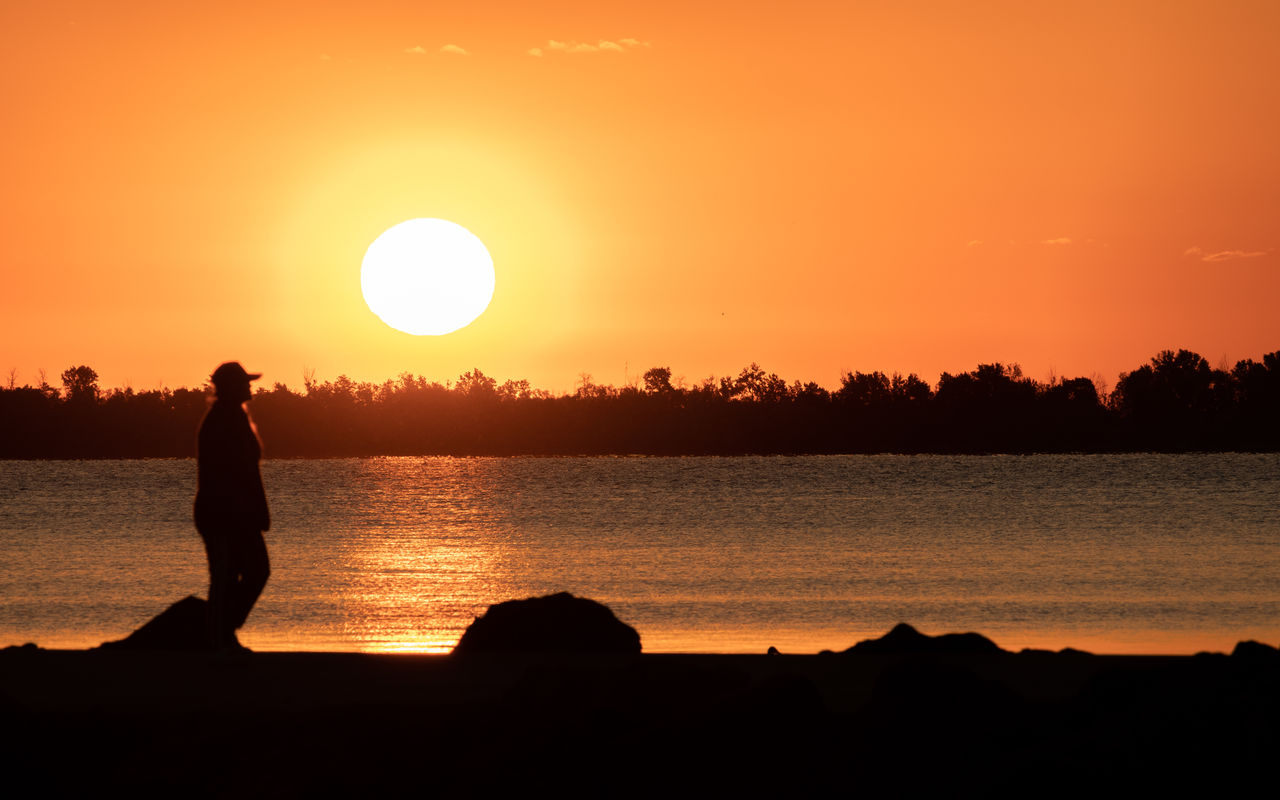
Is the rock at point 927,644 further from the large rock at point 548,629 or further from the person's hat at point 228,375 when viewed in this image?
the person's hat at point 228,375

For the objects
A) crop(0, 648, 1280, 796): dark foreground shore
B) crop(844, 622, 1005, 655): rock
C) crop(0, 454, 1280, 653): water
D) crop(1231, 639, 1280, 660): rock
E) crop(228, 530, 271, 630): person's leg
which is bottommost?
crop(0, 454, 1280, 653): water

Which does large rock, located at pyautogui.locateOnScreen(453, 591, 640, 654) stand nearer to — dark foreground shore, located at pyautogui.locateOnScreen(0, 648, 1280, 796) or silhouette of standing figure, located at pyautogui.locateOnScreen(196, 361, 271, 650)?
silhouette of standing figure, located at pyautogui.locateOnScreen(196, 361, 271, 650)

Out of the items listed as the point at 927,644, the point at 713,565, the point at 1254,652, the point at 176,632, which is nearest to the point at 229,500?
the point at 176,632

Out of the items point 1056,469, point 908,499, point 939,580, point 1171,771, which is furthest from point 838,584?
point 1056,469

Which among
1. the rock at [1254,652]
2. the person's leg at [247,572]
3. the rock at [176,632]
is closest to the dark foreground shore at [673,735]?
the rock at [1254,652]

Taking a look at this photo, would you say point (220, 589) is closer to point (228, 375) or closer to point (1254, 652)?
point (228, 375)

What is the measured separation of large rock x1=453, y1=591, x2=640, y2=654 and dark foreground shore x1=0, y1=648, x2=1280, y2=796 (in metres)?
3.78

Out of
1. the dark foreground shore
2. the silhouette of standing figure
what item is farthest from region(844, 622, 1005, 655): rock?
the silhouette of standing figure

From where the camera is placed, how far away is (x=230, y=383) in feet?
32.9

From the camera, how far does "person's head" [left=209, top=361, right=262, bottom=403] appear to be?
32.9ft

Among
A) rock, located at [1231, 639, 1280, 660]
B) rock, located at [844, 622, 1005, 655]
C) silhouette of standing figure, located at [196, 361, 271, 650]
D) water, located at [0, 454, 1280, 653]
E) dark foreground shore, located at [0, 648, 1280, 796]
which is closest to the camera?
dark foreground shore, located at [0, 648, 1280, 796]

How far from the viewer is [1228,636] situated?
80.8ft

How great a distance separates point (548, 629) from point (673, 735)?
16.9ft

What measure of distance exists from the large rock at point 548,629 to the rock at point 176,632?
2762 millimetres
